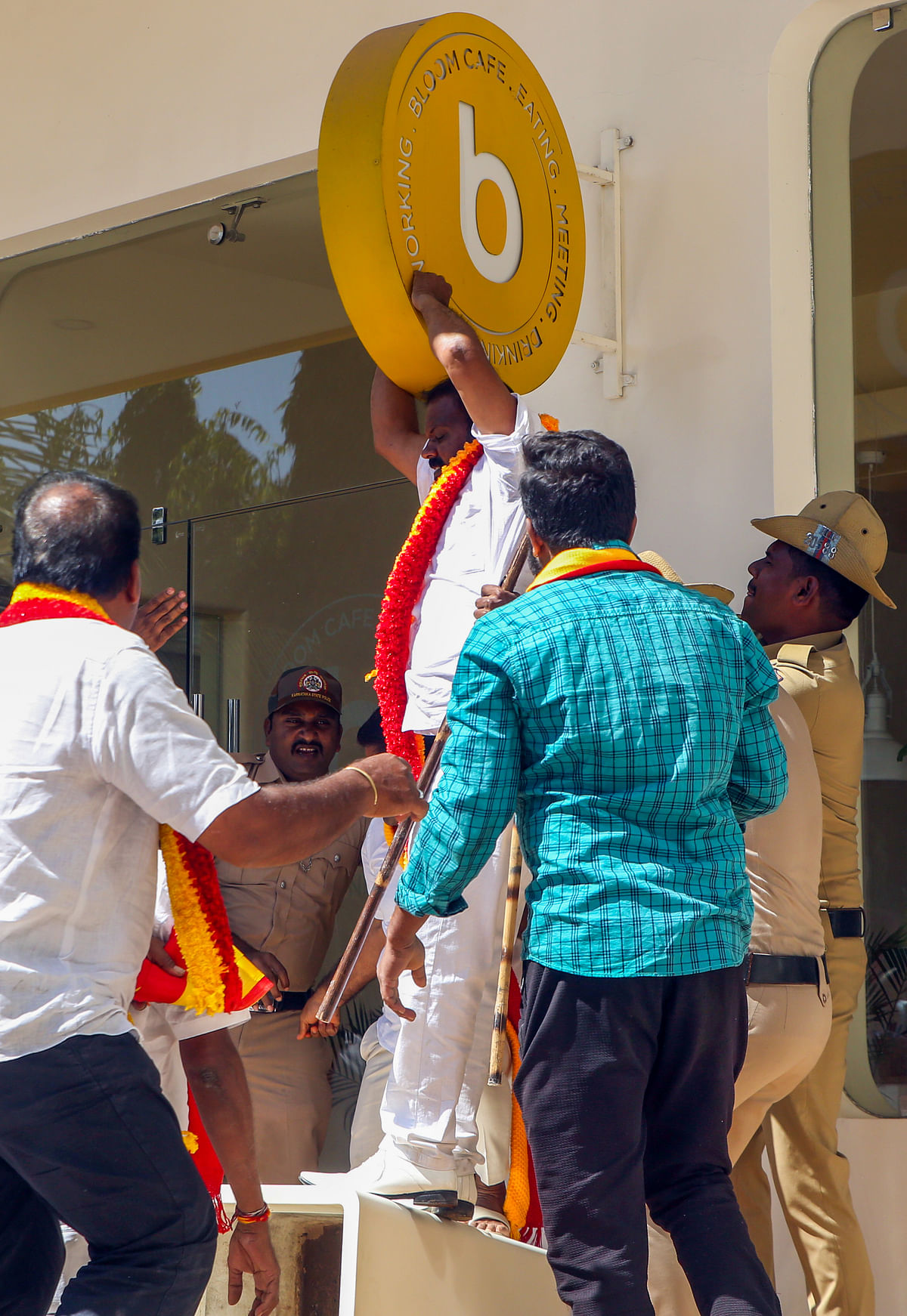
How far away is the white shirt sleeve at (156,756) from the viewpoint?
2.28 m

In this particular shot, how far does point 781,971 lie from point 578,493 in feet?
3.72

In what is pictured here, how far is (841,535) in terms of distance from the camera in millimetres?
3639

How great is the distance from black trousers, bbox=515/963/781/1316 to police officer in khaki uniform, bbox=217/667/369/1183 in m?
1.99

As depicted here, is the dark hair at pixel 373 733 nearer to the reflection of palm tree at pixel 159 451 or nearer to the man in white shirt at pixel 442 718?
the man in white shirt at pixel 442 718

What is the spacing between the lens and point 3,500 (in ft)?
24.2

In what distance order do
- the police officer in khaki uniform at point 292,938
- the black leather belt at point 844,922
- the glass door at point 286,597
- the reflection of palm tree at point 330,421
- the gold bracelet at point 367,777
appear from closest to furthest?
the gold bracelet at point 367,777, the black leather belt at point 844,922, the police officer in khaki uniform at point 292,938, the glass door at point 286,597, the reflection of palm tree at point 330,421

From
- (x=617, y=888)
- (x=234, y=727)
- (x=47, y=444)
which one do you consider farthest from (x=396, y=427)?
(x=47, y=444)

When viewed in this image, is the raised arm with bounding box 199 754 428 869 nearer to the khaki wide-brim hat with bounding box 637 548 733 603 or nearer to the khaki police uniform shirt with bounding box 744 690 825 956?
the khaki police uniform shirt with bounding box 744 690 825 956

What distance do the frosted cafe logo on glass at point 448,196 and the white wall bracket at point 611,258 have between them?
1.47ft

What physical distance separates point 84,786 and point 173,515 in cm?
472

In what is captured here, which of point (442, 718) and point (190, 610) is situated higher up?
point (190, 610)

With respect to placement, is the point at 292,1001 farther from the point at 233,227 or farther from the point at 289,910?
the point at 233,227

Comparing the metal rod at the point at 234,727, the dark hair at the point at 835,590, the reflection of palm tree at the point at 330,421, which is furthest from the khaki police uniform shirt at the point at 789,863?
the metal rod at the point at 234,727

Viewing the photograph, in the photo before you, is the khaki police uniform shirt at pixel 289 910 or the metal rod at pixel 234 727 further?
the metal rod at pixel 234 727
